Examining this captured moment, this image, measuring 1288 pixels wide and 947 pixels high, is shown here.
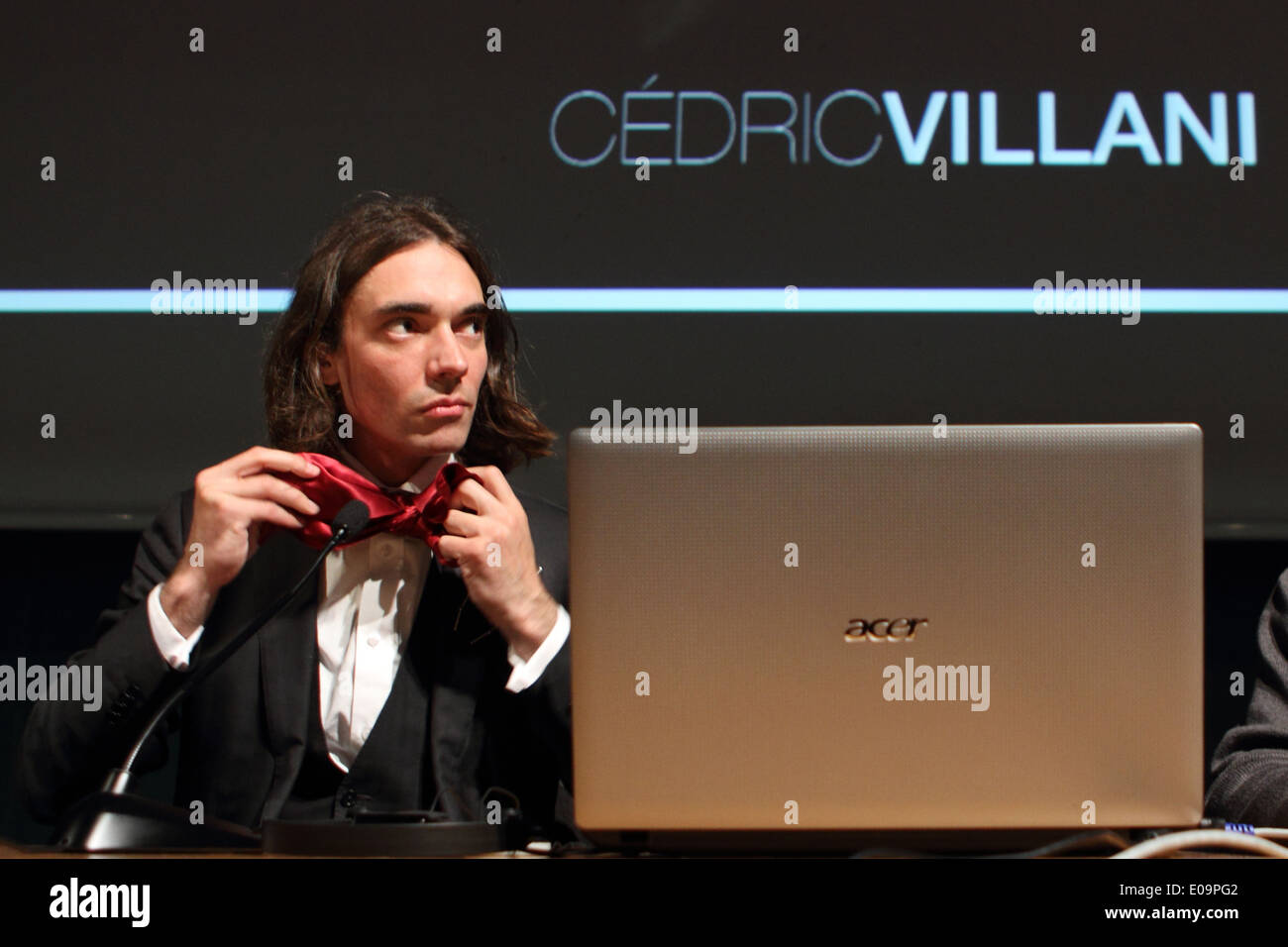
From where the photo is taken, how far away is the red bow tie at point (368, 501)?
1.49 m

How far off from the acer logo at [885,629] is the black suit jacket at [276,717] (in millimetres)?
665

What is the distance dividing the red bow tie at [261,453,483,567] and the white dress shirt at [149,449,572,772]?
10 centimetres

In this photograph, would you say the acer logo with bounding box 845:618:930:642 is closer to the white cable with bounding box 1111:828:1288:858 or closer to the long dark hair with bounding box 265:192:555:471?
the white cable with bounding box 1111:828:1288:858

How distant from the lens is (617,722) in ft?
2.85

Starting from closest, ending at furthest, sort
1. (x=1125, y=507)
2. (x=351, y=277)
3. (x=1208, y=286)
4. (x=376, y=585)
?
1. (x=1125, y=507)
2. (x=376, y=585)
3. (x=351, y=277)
4. (x=1208, y=286)

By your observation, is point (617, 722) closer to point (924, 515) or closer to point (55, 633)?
point (924, 515)

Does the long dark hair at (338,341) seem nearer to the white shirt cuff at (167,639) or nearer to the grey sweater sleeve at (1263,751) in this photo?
the white shirt cuff at (167,639)

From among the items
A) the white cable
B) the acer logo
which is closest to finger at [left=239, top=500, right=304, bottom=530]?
the acer logo

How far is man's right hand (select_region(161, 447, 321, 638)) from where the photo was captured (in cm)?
144

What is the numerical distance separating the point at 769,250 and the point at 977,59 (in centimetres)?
52

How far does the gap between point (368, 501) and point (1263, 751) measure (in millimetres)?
1013

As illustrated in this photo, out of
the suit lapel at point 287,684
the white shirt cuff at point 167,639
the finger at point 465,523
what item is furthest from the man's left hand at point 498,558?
the white shirt cuff at point 167,639
